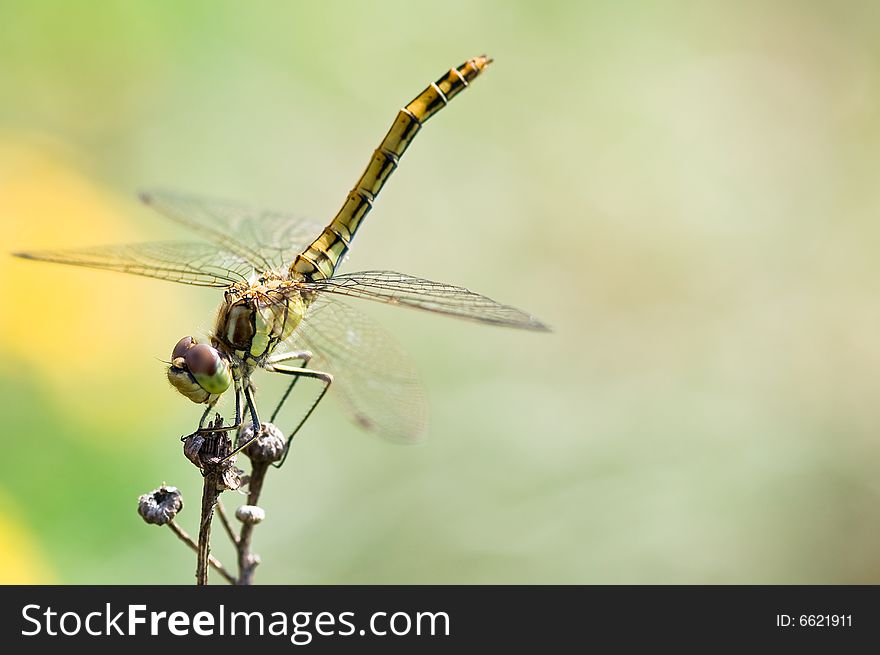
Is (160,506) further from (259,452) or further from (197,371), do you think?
(197,371)

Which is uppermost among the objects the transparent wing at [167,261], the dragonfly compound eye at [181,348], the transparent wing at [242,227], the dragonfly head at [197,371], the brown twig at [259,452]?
the transparent wing at [242,227]

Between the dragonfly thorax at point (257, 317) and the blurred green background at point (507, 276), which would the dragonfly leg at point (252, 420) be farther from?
the blurred green background at point (507, 276)

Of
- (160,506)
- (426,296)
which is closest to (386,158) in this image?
(426,296)

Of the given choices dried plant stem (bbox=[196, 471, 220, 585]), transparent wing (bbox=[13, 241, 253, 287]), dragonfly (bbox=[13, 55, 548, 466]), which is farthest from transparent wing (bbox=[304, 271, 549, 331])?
dried plant stem (bbox=[196, 471, 220, 585])

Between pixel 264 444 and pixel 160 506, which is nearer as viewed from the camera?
pixel 160 506

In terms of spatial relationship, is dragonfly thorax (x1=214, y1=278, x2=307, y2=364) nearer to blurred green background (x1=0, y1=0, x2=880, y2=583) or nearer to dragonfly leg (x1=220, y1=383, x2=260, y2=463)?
dragonfly leg (x1=220, y1=383, x2=260, y2=463)

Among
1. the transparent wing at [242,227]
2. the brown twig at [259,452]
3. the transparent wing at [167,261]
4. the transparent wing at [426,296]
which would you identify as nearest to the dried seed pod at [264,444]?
the brown twig at [259,452]
